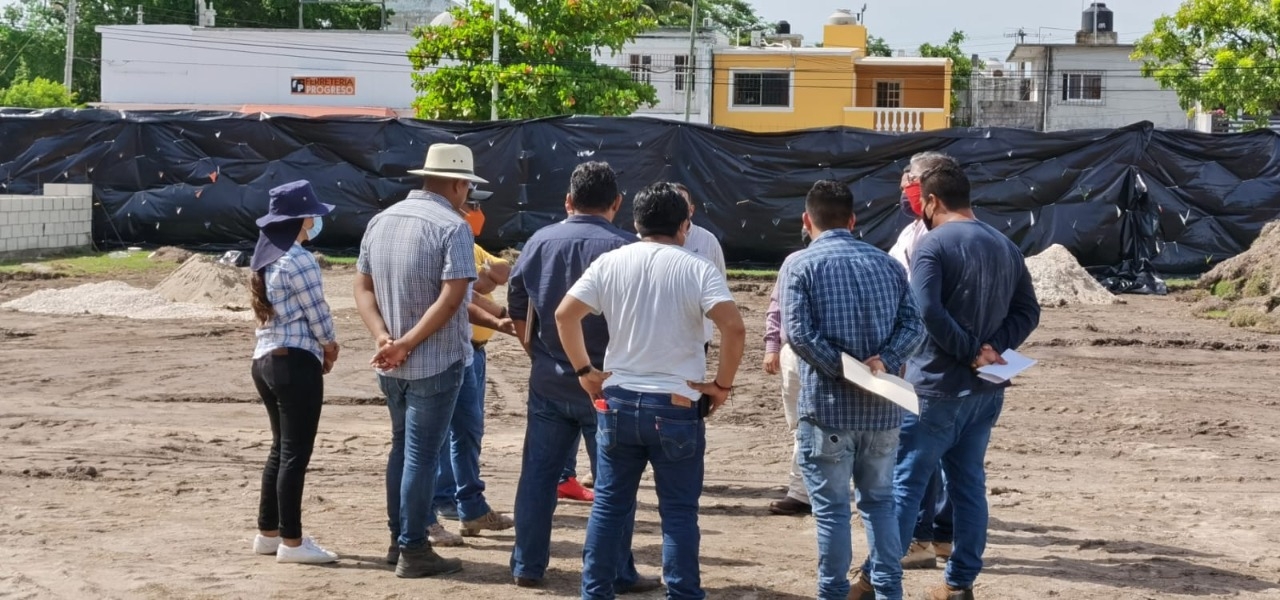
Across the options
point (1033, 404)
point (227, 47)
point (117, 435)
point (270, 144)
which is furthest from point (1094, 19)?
point (117, 435)

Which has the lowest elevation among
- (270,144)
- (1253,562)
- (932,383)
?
(1253,562)

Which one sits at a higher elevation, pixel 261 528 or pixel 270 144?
pixel 270 144

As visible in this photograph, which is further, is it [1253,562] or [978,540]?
[1253,562]

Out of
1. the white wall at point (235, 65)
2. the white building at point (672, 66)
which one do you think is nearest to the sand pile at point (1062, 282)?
the white building at point (672, 66)

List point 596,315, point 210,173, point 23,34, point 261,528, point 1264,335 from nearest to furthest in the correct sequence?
1. point 596,315
2. point 261,528
3. point 1264,335
4. point 210,173
5. point 23,34

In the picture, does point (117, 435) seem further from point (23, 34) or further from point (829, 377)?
point (23, 34)

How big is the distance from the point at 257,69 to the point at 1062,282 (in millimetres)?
38766

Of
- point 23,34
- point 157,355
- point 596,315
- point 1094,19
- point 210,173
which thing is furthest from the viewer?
point 23,34

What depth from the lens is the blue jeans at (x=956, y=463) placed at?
536 centimetres

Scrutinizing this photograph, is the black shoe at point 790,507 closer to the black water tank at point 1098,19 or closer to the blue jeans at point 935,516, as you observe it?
the blue jeans at point 935,516

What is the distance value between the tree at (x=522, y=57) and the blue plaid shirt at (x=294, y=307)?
2388 centimetres

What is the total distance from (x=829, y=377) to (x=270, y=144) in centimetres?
1627

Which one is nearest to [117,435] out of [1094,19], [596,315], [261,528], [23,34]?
[261,528]

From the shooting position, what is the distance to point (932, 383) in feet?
17.5
